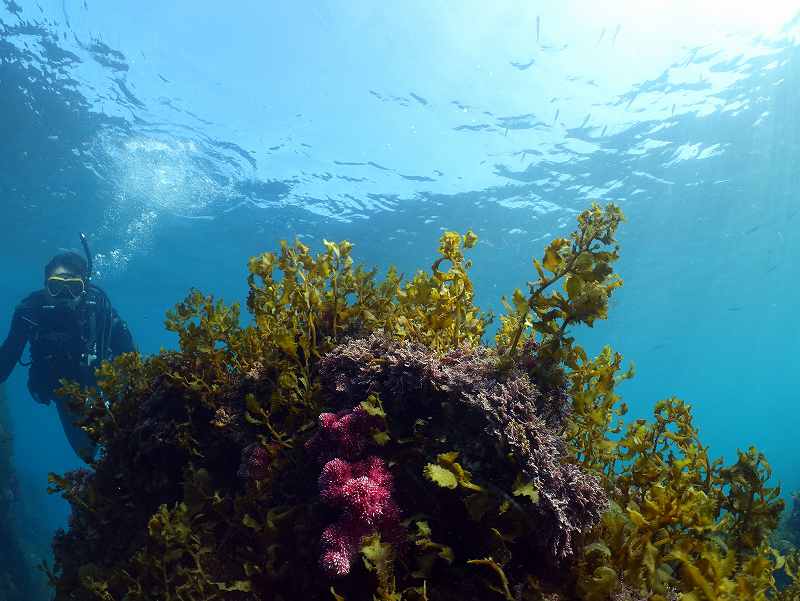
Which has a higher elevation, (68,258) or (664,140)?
(664,140)

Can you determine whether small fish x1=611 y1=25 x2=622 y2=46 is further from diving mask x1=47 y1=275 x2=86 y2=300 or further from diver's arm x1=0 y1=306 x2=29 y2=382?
diver's arm x1=0 y1=306 x2=29 y2=382

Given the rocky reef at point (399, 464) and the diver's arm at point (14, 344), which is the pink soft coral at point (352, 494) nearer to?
the rocky reef at point (399, 464)

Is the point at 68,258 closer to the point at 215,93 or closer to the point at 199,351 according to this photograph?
the point at 199,351

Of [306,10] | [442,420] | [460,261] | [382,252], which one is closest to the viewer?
[442,420]

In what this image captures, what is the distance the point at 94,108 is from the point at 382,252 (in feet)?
63.5

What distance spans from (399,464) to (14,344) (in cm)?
1116

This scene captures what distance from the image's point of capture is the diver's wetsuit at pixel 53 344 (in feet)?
31.9

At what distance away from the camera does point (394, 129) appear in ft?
70.3

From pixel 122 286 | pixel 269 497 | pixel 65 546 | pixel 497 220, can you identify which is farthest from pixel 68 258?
pixel 122 286

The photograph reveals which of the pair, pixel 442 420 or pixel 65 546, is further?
pixel 65 546

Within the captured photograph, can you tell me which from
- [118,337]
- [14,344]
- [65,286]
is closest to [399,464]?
[65,286]

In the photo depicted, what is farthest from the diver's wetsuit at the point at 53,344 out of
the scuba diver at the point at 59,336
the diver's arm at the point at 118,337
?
the diver's arm at the point at 118,337

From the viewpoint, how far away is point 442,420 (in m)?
2.71

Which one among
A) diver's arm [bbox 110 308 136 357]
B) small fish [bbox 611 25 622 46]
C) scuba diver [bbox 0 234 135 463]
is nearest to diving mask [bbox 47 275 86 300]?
scuba diver [bbox 0 234 135 463]
